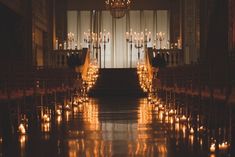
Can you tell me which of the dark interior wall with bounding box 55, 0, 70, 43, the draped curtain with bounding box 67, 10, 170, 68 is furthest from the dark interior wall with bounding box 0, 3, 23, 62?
the draped curtain with bounding box 67, 10, 170, 68

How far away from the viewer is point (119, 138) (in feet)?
30.9

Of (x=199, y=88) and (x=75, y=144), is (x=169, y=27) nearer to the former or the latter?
(x=199, y=88)

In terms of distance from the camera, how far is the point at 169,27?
3631 centimetres

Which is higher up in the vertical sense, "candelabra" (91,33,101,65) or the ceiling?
the ceiling

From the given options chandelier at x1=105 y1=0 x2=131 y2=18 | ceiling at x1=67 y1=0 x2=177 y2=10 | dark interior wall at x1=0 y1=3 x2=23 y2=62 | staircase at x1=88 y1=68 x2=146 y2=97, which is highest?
ceiling at x1=67 y1=0 x2=177 y2=10

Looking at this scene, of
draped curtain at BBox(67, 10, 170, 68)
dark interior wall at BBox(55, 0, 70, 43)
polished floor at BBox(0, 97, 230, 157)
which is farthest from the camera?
draped curtain at BBox(67, 10, 170, 68)

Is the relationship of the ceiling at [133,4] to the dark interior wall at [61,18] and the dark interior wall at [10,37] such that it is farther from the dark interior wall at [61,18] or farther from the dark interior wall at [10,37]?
the dark interior wall at [10,37]

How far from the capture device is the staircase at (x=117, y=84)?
2644cm

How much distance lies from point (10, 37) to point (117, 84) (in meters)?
6.80

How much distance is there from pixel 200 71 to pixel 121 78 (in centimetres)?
1563

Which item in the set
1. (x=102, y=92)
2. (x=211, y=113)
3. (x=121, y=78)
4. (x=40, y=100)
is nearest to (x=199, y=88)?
(x=211, y=113)

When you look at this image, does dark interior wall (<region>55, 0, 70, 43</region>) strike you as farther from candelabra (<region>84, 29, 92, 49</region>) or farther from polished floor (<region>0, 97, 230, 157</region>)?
polished floor (<region>0, 97, 230, 157</region>)

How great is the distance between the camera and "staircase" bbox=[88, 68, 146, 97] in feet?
86.7

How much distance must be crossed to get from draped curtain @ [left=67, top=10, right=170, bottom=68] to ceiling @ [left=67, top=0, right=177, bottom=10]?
2.16 ft
